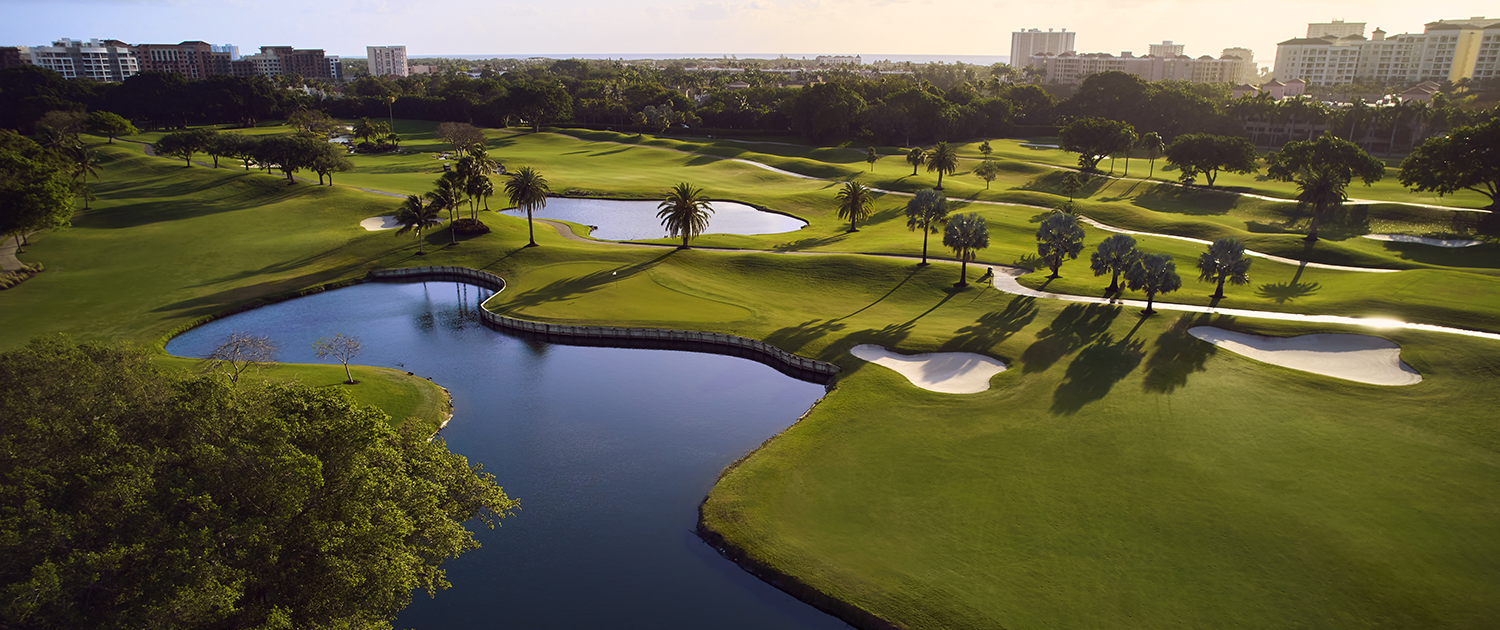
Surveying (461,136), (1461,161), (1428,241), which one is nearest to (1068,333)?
(1428,241)

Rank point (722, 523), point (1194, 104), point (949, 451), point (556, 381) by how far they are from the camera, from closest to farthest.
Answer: point (722, 523) < point (949, 451) < point (556, 381) < point (1194, 104)

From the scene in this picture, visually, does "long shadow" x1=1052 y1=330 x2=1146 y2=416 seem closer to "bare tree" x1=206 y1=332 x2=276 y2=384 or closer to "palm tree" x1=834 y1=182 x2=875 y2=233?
"palm tree" x1=834 y1=182 x2=875 y2=233

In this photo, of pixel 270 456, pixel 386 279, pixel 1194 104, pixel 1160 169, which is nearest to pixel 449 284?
pixel 386 279

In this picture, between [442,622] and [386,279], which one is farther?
[386,279]

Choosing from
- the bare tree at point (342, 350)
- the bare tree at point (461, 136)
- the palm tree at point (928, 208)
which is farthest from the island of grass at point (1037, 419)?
the bare tree at point (461, 136)

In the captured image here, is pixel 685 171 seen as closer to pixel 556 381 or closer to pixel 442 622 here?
pixel 556 381

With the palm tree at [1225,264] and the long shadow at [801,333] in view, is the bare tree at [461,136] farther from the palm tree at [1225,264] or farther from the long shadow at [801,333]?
the palm tree at [1225,264]
